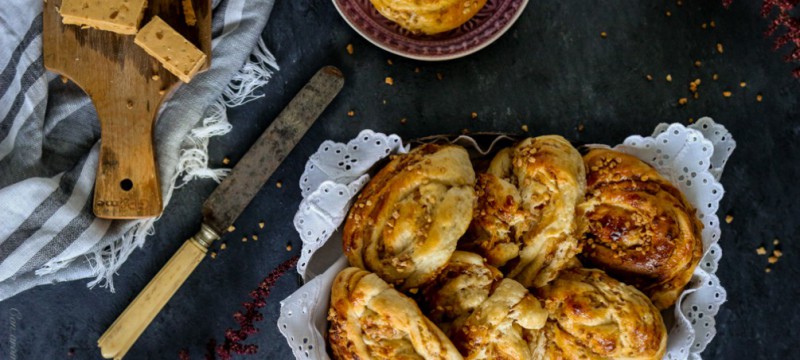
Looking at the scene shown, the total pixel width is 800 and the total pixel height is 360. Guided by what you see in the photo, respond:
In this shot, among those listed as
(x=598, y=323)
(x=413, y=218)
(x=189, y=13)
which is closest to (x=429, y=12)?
(x=413, y=218)

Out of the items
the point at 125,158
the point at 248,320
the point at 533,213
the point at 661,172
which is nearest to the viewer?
the point at 533,213

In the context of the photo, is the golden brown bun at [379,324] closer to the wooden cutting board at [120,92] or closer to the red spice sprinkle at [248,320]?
the red spice sprinkle at [248,320]

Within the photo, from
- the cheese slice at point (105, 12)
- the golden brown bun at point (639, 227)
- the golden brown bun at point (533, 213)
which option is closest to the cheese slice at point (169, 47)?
the cheese slice at point (105, 12)

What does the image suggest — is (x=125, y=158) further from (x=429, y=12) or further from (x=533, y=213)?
(x=533, y=213)

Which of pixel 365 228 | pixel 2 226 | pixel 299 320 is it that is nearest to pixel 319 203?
pixel 365 228

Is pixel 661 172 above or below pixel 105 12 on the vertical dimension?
below

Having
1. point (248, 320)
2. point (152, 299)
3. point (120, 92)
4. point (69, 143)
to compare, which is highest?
point (120, 92)
